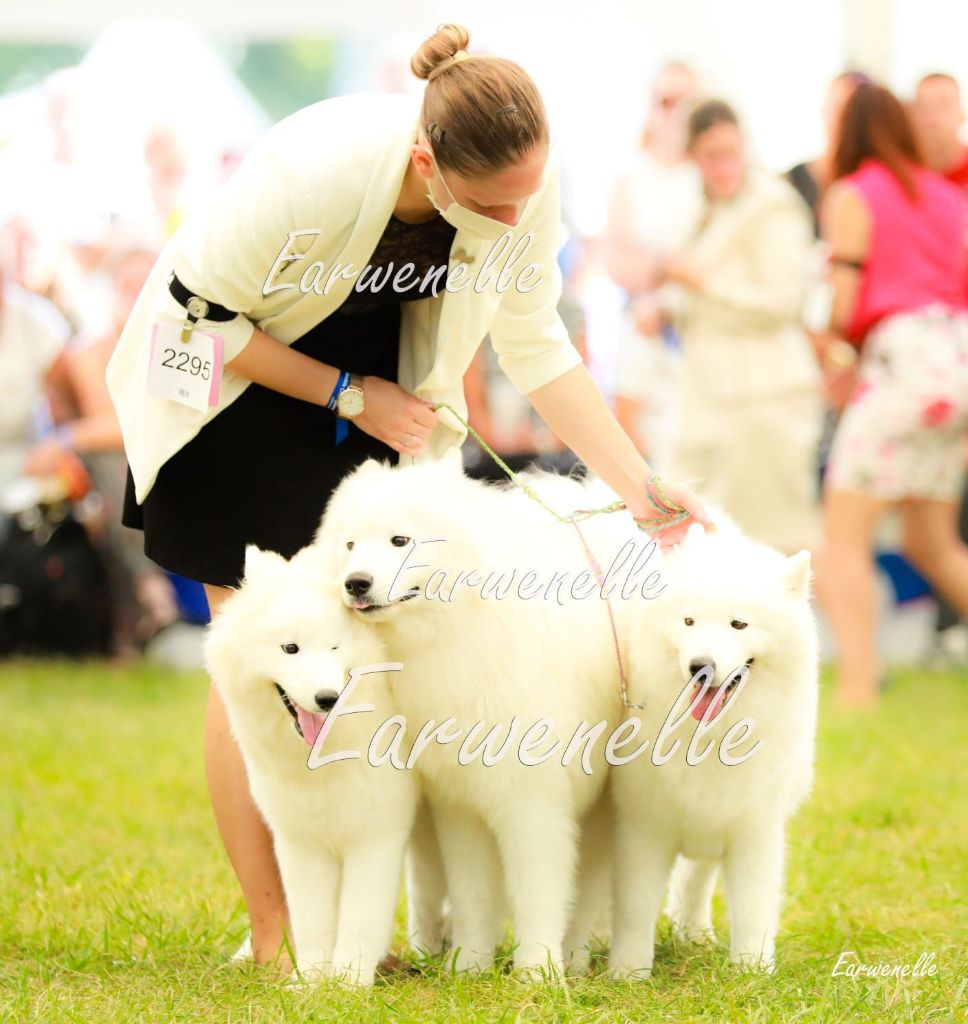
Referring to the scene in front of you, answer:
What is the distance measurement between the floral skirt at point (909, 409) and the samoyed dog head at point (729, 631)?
317 centimetres

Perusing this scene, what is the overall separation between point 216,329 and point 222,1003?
48.6 inches

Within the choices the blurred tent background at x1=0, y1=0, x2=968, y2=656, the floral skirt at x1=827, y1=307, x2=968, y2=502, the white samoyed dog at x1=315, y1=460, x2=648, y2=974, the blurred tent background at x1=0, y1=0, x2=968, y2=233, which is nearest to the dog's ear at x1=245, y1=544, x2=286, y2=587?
the white samoyed dog at x1=315, y1=460, x2=648, y2=974

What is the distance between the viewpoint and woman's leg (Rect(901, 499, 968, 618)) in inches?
238

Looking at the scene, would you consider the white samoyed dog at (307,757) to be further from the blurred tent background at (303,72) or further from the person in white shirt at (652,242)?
the blurred tent background at (303,72)

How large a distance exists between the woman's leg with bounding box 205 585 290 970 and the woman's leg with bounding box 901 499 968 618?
145 inches

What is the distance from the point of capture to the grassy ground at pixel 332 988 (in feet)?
8.75

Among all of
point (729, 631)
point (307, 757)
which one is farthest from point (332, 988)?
point (729, 631)

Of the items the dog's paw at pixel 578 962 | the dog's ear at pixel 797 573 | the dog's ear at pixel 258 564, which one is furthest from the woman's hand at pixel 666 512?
the dog's paw at pixel 578 962

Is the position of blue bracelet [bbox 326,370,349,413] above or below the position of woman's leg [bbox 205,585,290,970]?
above

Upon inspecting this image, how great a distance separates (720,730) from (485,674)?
1.44 ft

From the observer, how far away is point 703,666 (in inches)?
105

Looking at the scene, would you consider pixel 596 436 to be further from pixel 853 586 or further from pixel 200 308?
pixel 853 586

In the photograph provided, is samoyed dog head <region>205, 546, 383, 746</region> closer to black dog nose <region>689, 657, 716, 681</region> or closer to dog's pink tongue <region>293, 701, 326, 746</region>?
dog's pink tongue <region>293, 701, 326, 746</region>

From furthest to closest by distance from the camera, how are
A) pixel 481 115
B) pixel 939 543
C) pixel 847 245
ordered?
1. pixel 939 543
2. pixel 847 245
3. pixel 481 115
